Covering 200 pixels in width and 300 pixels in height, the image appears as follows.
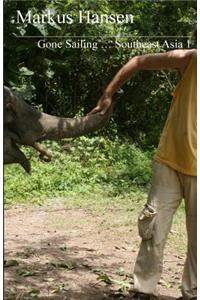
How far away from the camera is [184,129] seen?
3.11 meters

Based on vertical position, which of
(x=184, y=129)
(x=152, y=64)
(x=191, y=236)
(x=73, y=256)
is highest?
(x=152, y=64)

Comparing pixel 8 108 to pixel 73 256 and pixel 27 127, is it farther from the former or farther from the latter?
pixel 73 256

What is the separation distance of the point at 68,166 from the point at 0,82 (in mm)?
3225

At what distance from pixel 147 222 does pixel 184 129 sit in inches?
19.2

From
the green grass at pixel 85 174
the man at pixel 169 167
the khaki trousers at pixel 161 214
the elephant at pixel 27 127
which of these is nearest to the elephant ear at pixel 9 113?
the elephant at pixel 27 127

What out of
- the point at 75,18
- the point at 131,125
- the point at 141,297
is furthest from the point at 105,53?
the point at 141,297

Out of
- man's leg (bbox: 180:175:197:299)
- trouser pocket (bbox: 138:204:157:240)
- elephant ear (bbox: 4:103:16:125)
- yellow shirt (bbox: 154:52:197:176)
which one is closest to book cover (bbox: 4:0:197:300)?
elephant ear (bbox: 4:103:16:125)

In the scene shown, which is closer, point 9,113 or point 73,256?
point 9,113

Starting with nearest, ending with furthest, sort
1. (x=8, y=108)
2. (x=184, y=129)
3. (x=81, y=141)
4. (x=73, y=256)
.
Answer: (x=8, y=108), (x=184, y=129), (x=73, y=256), (x=81, y=141)

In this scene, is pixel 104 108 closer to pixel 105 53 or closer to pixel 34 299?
pixel 34 299

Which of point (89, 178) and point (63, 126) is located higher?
point (63, 126)

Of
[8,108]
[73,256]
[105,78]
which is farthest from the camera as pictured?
[105,78]

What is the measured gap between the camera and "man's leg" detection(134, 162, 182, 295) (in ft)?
10.4

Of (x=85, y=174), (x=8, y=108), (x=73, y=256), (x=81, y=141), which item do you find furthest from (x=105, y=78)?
(x=8, y=108)
